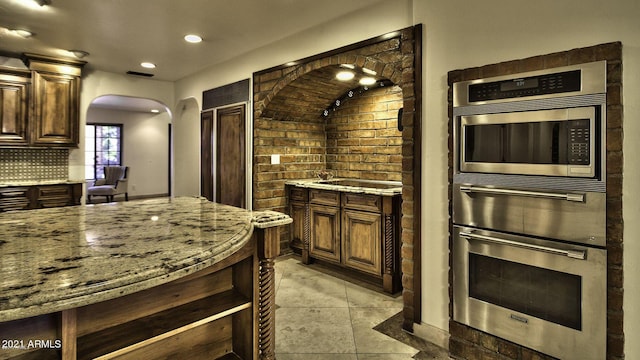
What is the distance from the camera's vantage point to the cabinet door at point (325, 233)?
366 cm

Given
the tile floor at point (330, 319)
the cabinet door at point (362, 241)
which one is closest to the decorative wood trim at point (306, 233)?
the tile floor at point (330, 319)

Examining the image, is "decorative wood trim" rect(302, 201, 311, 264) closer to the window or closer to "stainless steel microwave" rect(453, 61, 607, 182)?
"stainless steel microwave" rect(453, 61, 607, 182)

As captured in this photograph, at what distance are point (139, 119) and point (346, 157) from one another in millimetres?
7543

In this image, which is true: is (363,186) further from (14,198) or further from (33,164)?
(33,164)

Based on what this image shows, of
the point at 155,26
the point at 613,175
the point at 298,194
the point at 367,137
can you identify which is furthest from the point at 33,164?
the point at 613,175

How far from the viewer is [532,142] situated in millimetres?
1899

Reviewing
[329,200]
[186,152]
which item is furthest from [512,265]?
[186,152]

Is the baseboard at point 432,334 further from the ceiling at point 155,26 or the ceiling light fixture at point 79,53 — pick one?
the ceiling light fixture at point 79,53

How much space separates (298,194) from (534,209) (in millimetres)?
2608

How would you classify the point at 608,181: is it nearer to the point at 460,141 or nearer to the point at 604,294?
the point at 604,294

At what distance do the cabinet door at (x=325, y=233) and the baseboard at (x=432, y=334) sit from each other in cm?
132

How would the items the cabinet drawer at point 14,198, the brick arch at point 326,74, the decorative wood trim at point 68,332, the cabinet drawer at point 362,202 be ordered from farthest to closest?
the cabinet drawer at point 14,198 → the cabinet drawer at point 362,202 → the brick arch at point 326,74 → the decorative wood trim at point 68,332

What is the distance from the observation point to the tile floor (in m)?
2.27

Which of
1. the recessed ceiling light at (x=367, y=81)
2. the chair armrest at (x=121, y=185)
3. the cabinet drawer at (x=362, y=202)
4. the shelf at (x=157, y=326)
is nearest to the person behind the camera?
the shelf at (x=157, y=326)
